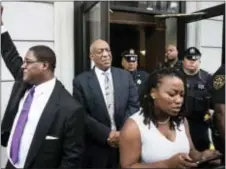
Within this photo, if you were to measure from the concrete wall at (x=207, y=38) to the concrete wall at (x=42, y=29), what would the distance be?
5.90ft

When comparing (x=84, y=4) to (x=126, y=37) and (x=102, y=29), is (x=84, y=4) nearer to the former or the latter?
(x=102, y=29)

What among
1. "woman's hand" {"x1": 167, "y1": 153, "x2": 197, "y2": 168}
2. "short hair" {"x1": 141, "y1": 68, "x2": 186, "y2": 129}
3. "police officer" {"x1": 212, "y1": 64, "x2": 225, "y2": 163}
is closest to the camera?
"woman's hand" {"x1": 167, "y1": 153, "x2": 197, "y2": 168}

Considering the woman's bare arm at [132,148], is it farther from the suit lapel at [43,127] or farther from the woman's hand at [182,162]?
the suit lapel at [43,127]

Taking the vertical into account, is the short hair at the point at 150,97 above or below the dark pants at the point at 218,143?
above

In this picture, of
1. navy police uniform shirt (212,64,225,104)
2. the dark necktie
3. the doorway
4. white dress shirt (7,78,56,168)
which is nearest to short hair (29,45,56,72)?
white dress shirt (7,78,56,168)

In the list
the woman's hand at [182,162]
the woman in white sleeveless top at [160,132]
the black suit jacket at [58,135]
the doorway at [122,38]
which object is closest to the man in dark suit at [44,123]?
the black suit jacket at [58,135]

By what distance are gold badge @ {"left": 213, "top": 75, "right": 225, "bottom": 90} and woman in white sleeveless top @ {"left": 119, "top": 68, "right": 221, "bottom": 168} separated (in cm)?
56

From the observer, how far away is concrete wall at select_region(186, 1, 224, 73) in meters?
4.59

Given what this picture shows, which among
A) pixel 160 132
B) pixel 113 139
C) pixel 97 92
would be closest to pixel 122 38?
pixel 97 92

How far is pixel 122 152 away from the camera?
5.08 feet

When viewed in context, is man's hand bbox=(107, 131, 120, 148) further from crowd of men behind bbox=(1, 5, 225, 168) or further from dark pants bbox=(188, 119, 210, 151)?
dark pants bbox=(188, 119, 210, 151)

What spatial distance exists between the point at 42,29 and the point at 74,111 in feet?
6.21

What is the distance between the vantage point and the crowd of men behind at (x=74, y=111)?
1.84 metres

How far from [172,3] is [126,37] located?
2.85ft
